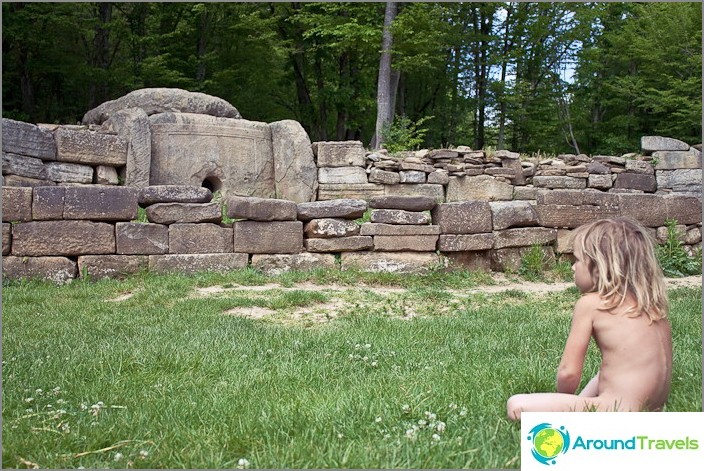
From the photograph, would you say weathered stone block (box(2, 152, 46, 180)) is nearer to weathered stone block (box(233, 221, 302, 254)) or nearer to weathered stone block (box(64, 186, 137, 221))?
weathered stone block (box(64, 186, 137, 221))

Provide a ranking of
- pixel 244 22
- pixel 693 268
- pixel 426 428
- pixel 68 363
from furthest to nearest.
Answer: pixel 244 22 < pixel 693 268 < pixel 68 363 < pixel 426 428

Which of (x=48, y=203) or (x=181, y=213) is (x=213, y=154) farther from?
(x=48, y=203)

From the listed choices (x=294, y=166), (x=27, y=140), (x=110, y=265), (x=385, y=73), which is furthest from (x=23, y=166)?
(x=385, y=73)

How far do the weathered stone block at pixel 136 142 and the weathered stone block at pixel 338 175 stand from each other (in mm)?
3746

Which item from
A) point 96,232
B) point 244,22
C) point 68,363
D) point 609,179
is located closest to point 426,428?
point 68,363

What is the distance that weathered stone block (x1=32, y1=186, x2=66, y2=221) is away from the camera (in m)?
8.76

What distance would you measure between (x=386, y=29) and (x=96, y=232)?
12317 millimetres

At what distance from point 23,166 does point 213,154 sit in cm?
368

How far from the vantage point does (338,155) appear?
1373 cm

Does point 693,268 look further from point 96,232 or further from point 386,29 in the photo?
point 386,29

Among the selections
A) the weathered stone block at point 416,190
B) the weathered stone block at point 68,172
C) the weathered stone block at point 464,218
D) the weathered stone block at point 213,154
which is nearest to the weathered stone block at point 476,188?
the weathered stone block at point 416,190

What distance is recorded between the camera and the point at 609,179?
14586mm

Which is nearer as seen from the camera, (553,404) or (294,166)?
(553,404)

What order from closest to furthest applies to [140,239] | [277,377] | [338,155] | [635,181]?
[277,377] → [140,239] → [338,155] → [635,181]
